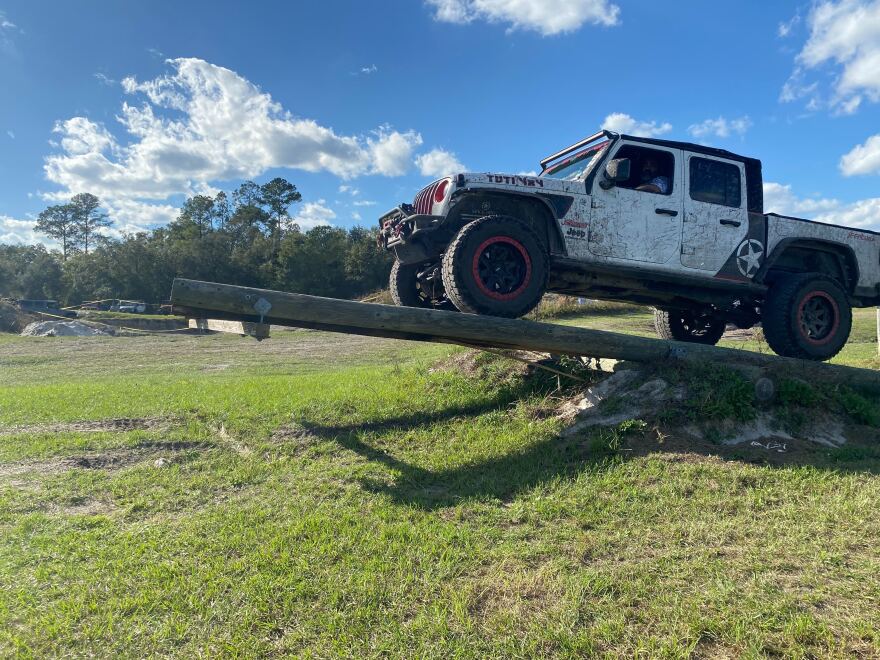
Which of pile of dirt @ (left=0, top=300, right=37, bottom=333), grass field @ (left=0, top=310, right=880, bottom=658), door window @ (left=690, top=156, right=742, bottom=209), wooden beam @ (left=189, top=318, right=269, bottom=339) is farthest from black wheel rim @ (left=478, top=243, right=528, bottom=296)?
pile of dirt @ (left=0, top=300, right=37, bottom=333)

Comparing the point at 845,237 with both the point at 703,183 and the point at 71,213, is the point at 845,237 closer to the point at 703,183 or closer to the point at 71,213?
the point at 703,183

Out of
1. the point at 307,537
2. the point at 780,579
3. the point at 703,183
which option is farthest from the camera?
the point at 703,183

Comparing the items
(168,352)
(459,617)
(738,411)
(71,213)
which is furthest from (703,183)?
(71,213)

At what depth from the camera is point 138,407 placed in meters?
8.03

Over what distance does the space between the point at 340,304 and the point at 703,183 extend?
410cm

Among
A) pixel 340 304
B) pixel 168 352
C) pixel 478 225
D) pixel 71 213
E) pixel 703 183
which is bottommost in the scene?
pixel 168 352

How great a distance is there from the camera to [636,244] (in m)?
5.87

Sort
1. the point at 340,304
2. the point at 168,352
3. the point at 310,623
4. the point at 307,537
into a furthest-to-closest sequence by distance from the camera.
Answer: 1. the point at 168,352
2. the point at 340,304
3. the point at 307,537
4. the point at 310,623

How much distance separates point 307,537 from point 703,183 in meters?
5.30

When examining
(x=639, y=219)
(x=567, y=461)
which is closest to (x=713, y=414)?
(x=567, y=461)

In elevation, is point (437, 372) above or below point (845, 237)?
below

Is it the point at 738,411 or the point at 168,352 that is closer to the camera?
the point at 738,411

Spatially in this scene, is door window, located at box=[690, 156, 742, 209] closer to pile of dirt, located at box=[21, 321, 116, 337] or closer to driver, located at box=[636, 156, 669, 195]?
driver, located at box=[636, 156, 669, 195]

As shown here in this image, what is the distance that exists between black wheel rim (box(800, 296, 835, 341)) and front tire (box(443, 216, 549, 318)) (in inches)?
130
